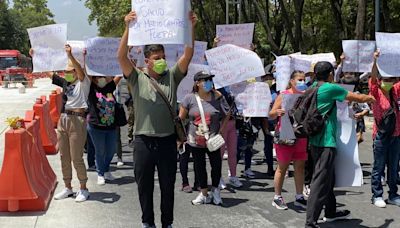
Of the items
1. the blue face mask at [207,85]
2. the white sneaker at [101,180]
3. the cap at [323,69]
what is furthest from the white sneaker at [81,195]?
the cap at [323,69]

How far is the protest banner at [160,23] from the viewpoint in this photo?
4715mm

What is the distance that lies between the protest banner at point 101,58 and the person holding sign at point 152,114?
231 centimetres

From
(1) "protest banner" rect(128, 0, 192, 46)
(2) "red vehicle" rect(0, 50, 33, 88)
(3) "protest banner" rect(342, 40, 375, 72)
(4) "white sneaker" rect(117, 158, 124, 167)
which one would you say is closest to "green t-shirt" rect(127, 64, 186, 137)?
(1) "protest banner" rect(128, 0, 192, 46)

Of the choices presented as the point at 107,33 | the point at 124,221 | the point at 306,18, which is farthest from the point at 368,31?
the point at 107,33

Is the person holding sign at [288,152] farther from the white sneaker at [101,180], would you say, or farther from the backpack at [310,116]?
the white sneaker at [101,180]

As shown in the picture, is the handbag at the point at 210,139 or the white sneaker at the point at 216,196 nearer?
the handbag at the point at 210,139

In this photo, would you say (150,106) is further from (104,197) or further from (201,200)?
(104,197)

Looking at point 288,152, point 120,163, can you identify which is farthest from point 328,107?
point 120,163

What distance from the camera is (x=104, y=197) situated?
7121 mm

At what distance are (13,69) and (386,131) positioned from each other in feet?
147

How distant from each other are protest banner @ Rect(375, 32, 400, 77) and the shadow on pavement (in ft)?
11.9

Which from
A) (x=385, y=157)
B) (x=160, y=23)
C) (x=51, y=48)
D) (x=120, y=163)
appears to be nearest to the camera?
(x=160, y=23)

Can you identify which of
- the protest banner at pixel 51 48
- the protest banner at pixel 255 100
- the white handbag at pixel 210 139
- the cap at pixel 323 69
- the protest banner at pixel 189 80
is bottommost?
the white handbag at pixel 210 139

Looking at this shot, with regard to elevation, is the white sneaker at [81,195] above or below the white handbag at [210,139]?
below
